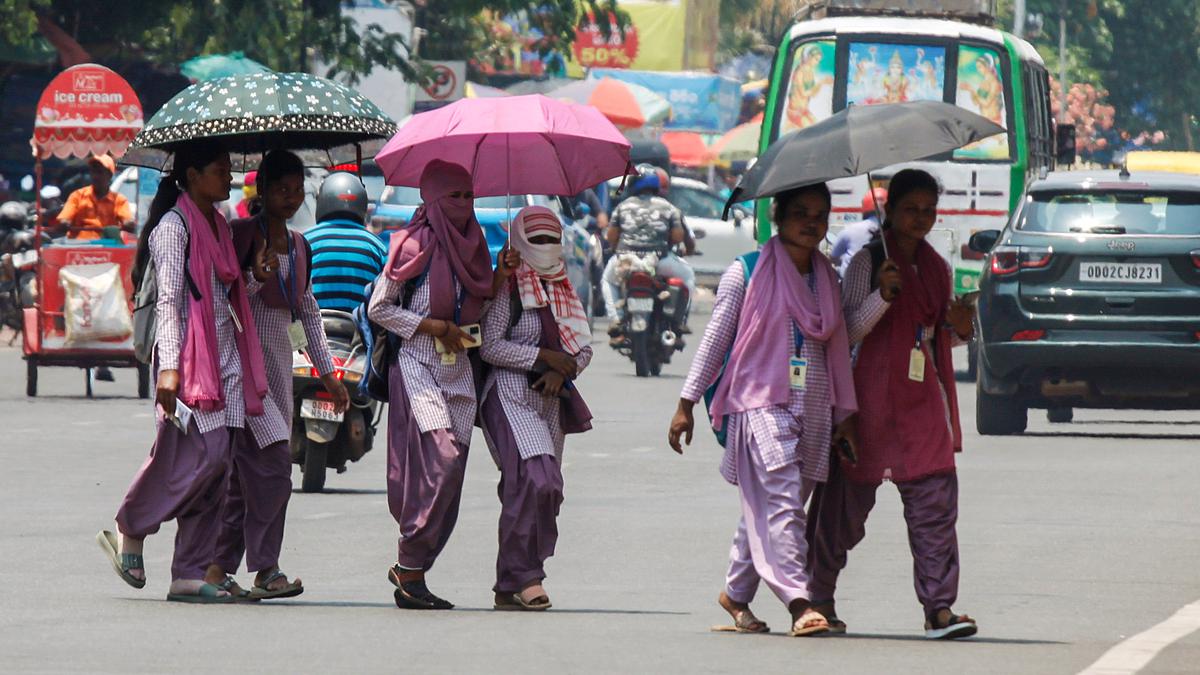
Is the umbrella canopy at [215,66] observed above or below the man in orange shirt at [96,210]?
above

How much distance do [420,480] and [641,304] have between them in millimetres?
13690

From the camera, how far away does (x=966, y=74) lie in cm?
2472

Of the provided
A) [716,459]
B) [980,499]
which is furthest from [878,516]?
[716,459]

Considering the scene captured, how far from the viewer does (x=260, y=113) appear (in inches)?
365

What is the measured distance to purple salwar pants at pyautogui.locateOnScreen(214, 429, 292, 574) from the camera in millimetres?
9172

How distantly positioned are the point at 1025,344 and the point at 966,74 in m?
8.26

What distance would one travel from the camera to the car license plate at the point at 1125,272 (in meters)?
16.7

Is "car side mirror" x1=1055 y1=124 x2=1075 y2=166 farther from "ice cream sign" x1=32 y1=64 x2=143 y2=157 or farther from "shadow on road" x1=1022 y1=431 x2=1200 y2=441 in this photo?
"ice cream sign" x1=32 y1=64 x2=143 y2=157

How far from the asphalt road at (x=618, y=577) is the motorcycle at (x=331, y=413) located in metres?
0.22

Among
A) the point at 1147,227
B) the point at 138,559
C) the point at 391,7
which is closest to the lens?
the point at 138,559

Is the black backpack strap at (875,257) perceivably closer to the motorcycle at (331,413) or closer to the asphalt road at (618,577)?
the asphalt road at (618,577)

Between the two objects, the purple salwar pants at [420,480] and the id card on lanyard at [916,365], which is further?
the purple salwar pants at [420,480]

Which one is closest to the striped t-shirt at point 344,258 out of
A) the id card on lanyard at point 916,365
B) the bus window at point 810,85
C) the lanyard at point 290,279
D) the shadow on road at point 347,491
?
the shadow on road at point 347,491

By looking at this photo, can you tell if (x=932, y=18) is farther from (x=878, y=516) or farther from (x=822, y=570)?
(x=822, y=570)
